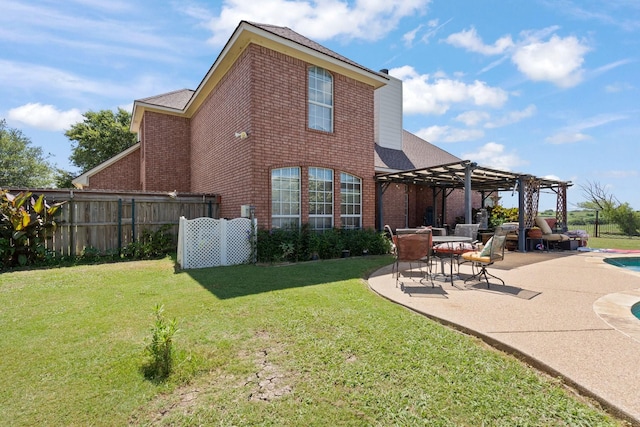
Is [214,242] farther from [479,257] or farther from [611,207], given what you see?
[611,207]

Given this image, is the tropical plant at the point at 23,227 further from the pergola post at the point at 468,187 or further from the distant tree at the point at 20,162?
the distant tree at the point at 20,162

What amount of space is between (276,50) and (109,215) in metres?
7.36

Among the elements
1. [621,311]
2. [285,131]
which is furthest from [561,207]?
[285,131]

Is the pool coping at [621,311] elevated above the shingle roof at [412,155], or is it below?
below

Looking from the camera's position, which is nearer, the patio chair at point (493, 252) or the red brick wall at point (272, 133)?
the patio chair at point (493, 252)

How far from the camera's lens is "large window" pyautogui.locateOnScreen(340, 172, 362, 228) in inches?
426

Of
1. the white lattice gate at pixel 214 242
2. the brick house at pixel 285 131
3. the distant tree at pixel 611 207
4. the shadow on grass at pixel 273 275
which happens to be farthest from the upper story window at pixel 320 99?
the distant tree at pixel 611 207

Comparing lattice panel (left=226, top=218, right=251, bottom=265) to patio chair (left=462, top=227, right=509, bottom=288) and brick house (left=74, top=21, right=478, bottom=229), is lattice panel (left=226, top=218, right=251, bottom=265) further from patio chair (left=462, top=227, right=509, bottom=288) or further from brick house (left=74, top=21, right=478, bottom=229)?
patio chair (left=462, top=227, right=509, bottom=288)

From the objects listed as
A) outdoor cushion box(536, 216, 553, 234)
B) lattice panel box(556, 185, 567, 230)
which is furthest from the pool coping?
lattice panel box(556, 185, 567, 230)

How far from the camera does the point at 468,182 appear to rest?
1077 cm

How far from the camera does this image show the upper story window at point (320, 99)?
10055 mm

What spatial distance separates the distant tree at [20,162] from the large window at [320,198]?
4603 centimetres

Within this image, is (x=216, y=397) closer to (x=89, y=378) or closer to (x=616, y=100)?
(x=89, y=378)

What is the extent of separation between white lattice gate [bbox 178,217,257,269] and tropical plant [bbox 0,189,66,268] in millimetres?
3729
